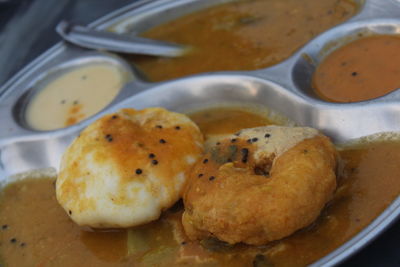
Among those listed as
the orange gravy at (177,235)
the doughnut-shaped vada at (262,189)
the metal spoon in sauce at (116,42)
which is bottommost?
the orange gravy at (177,235)

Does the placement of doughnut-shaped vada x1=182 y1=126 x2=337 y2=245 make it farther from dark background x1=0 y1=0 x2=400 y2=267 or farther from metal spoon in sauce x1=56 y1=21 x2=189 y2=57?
dark background x1=0 y1=0 x2=400 y2=267

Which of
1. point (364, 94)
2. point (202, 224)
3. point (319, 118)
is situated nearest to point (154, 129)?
point (202, 224)

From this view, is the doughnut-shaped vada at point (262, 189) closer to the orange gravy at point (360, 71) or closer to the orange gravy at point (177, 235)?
the orange gravy at point (177, 235)

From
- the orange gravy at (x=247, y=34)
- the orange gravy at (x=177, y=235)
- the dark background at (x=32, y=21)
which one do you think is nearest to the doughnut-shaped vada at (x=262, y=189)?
the orange gravy at (x=177, y=235)

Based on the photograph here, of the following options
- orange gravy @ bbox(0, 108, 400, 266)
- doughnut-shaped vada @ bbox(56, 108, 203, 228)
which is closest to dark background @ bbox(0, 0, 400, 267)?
orange gravy @ bbox(0, 108, 400, 266)

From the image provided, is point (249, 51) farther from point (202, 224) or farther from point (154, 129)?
point (202, 224)

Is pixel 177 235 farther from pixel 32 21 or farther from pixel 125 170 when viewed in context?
pixel 32 21
